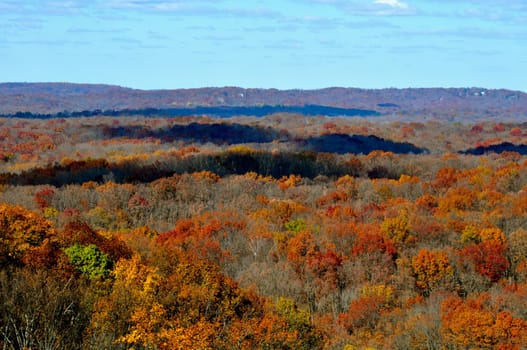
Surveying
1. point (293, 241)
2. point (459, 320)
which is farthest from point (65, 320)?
point (293, 241)

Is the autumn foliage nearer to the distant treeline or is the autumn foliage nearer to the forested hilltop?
the forested hilltop

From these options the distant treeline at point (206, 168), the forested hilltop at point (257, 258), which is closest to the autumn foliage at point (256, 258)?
the forested hilltop at point (257, 258)

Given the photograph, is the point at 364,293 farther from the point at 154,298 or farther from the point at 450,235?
the point at 154,298

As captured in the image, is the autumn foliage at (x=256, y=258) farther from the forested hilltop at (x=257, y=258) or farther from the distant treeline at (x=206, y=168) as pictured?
the distant treeline at (x=206, y=168)

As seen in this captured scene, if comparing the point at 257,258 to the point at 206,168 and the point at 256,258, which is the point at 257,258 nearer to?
the point at 256,258

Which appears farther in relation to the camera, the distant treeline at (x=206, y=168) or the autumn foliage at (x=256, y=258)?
the distant treeline at (x=206, y=168)

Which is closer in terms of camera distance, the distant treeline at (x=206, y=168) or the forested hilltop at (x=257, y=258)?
the forested hilltop at (x=257, y=258)

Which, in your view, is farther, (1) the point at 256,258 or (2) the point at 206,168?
(2) the point at 206,168

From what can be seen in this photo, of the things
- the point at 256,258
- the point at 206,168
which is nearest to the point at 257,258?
the point at 256,258

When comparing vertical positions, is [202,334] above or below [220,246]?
above
